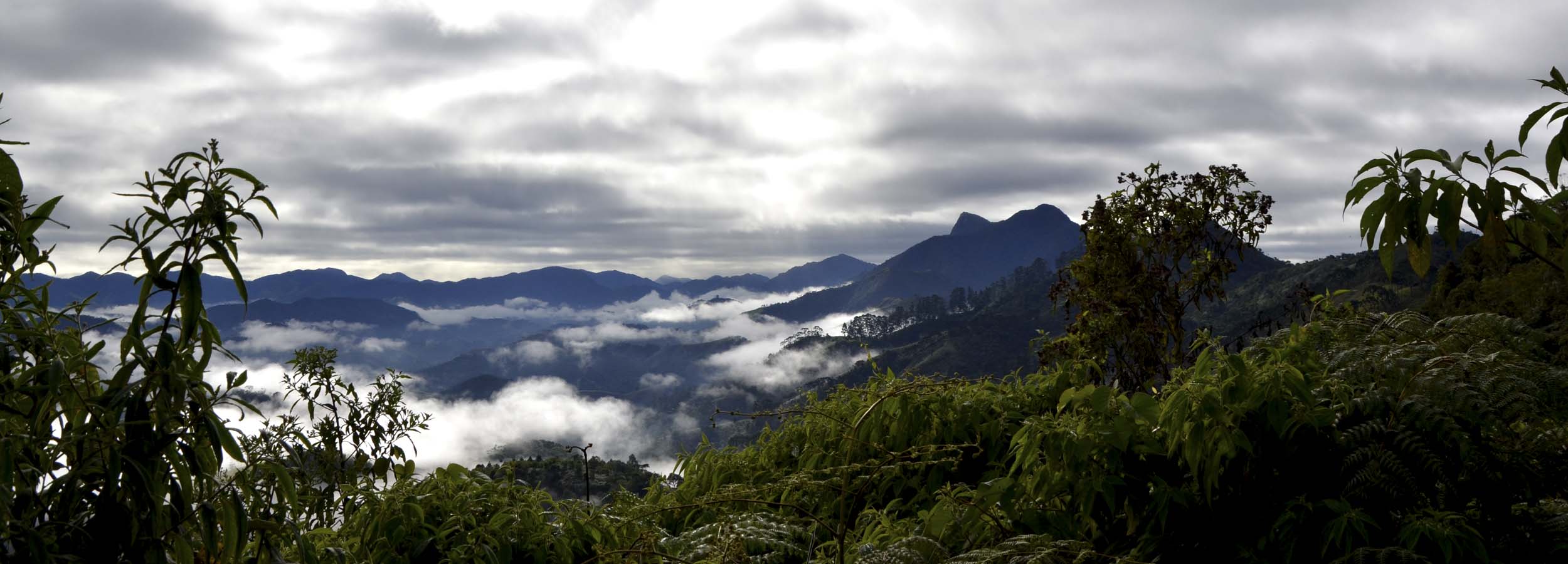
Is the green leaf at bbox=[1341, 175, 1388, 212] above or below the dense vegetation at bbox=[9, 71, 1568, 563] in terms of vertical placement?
above

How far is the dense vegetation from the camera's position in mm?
1499

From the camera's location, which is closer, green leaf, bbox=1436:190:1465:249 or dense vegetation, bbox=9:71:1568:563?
dense vegetation, bbox=9:71:1568:563

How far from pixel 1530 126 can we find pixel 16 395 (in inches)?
130

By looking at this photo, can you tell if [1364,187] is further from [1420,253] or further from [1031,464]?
[1031,464]

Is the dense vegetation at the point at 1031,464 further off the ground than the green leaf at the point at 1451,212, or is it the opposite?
the green leaf at the point at 1451,212

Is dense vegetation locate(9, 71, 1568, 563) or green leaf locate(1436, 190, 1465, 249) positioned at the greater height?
green leaf locate(1436, 190, 1465, 249)

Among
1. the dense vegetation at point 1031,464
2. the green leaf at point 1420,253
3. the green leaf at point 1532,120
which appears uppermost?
the green leaf at point 1532,120

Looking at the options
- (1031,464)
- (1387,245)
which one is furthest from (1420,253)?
(1031,464)

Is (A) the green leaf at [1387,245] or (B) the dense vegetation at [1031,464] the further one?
(A) the green leaf at [1387,245]

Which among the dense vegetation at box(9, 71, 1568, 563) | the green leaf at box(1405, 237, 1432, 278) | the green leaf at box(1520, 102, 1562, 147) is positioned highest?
the green leaf at box(1520, 102, 1562, 147)

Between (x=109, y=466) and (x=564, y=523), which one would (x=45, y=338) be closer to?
(x=109, y=466)

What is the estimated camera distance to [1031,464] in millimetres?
2807

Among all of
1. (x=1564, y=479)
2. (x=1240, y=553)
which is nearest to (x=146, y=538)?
(x=1240, y=553)

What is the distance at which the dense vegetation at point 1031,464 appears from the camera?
1.50 meters
